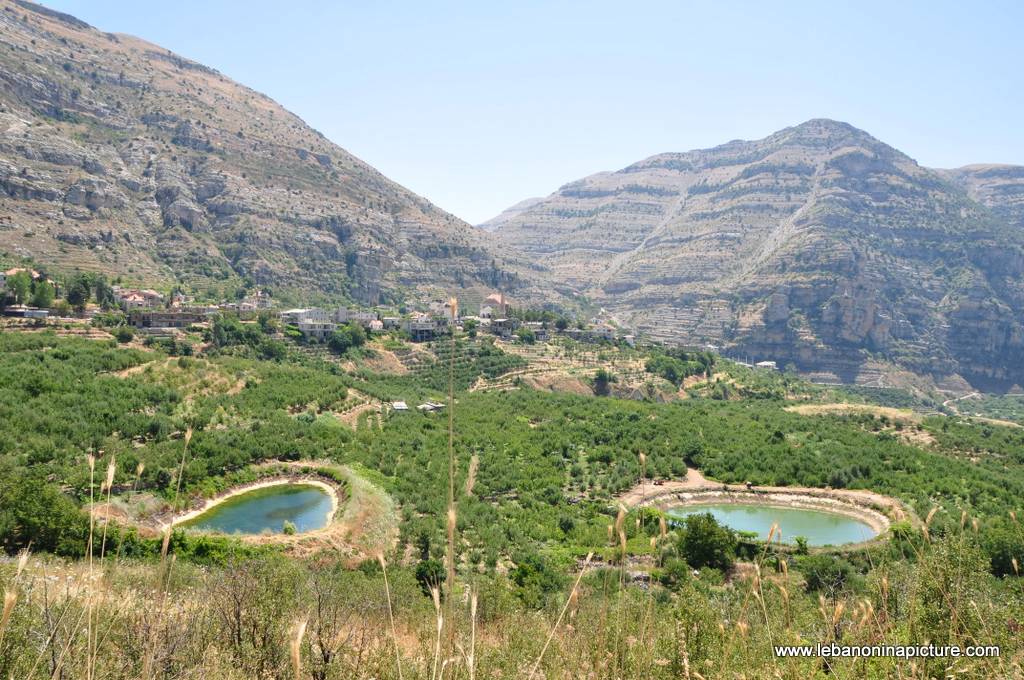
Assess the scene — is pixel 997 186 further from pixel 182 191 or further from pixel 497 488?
pixel 182 191

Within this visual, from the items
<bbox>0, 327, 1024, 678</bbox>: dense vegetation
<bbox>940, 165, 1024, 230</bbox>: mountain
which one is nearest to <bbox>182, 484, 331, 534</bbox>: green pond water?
<bbox>0, 327, 1024, 678</bbox>: dense vegetation

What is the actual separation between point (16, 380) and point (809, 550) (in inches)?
1093

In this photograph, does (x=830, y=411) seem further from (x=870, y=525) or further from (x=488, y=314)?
(x=488, y=314)

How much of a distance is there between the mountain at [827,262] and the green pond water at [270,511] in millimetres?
76985

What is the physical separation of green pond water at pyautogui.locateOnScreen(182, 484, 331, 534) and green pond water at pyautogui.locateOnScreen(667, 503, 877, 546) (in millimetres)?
12681

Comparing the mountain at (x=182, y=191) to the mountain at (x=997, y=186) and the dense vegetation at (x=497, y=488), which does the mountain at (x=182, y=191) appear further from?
the mountain at (x=997, y=186)

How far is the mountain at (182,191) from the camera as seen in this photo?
58188 millimetres

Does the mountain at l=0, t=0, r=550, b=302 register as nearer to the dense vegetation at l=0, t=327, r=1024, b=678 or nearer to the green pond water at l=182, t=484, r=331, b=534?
the dense vegetation at l=0, t=327, r=1024, b=678

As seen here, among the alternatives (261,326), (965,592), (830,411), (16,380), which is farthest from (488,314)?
(965,592)

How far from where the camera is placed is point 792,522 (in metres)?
21.9

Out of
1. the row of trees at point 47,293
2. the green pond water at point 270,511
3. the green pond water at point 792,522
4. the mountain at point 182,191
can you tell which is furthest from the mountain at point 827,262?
the green pond water at point 270,511

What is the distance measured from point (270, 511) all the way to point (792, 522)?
18936 millimetres

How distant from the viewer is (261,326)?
41.9 metres

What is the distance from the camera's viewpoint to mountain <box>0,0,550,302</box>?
191ft
